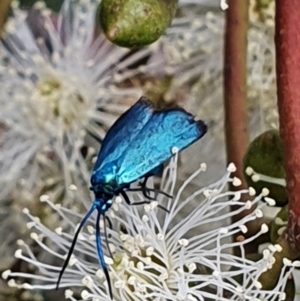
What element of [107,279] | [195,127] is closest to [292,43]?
[195,127]

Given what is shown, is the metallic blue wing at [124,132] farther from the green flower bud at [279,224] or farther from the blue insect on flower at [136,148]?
the green flower bud at [279,224]

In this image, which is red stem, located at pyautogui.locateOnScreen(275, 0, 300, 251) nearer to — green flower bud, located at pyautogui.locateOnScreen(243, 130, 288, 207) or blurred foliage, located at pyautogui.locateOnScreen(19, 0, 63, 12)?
green flower bud, located at pyautogui.locateOnScreen(243, 130, 288, 207)

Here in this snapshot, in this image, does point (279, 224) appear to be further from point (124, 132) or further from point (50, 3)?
point (50, 3)

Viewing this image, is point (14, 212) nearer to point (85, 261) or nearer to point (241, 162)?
point (85, 261)

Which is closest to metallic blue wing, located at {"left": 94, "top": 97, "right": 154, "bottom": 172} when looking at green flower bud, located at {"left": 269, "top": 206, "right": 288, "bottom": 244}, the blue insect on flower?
the blue insect on flower

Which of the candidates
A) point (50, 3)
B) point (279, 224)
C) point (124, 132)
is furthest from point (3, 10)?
point (279, 224)
